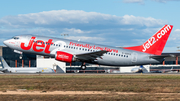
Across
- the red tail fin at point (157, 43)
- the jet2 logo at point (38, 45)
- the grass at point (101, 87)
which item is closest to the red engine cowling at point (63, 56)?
the jet2 logo at point (38, 45)

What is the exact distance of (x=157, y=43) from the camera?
47250 millimetres

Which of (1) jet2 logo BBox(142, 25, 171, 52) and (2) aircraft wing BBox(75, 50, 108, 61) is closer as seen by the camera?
(2) aircraft wing BBox(75, 50, 108, 61)

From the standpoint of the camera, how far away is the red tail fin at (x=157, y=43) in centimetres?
4706

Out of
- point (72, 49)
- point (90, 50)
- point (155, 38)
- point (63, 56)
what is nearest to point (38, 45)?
point (63, 56)

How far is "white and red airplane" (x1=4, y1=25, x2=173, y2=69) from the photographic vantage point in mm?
41438

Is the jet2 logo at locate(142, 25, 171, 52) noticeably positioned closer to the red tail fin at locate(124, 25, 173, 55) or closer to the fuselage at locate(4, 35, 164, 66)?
the red tail fin at locate(124, 25, 173, 55)

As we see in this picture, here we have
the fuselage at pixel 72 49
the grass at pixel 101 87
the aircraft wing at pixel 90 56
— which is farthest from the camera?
the aircraft wing at pixel 90 56

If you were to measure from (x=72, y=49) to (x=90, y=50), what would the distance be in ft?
9.95

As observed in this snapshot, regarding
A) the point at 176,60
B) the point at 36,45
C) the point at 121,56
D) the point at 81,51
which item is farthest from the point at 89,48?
the point at 176,60

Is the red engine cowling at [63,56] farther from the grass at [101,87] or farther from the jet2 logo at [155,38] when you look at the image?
the jet2 logo at [155,38]

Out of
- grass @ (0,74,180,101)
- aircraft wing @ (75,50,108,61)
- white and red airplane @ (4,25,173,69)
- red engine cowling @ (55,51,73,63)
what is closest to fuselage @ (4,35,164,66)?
white and red airplane @ (4,25,173,69)

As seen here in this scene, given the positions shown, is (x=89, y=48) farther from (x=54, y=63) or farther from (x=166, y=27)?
(x=54, y=63)

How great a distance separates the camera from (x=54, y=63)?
84.2 m

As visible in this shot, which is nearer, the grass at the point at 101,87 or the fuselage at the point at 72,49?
the grass at the point at 101,87
